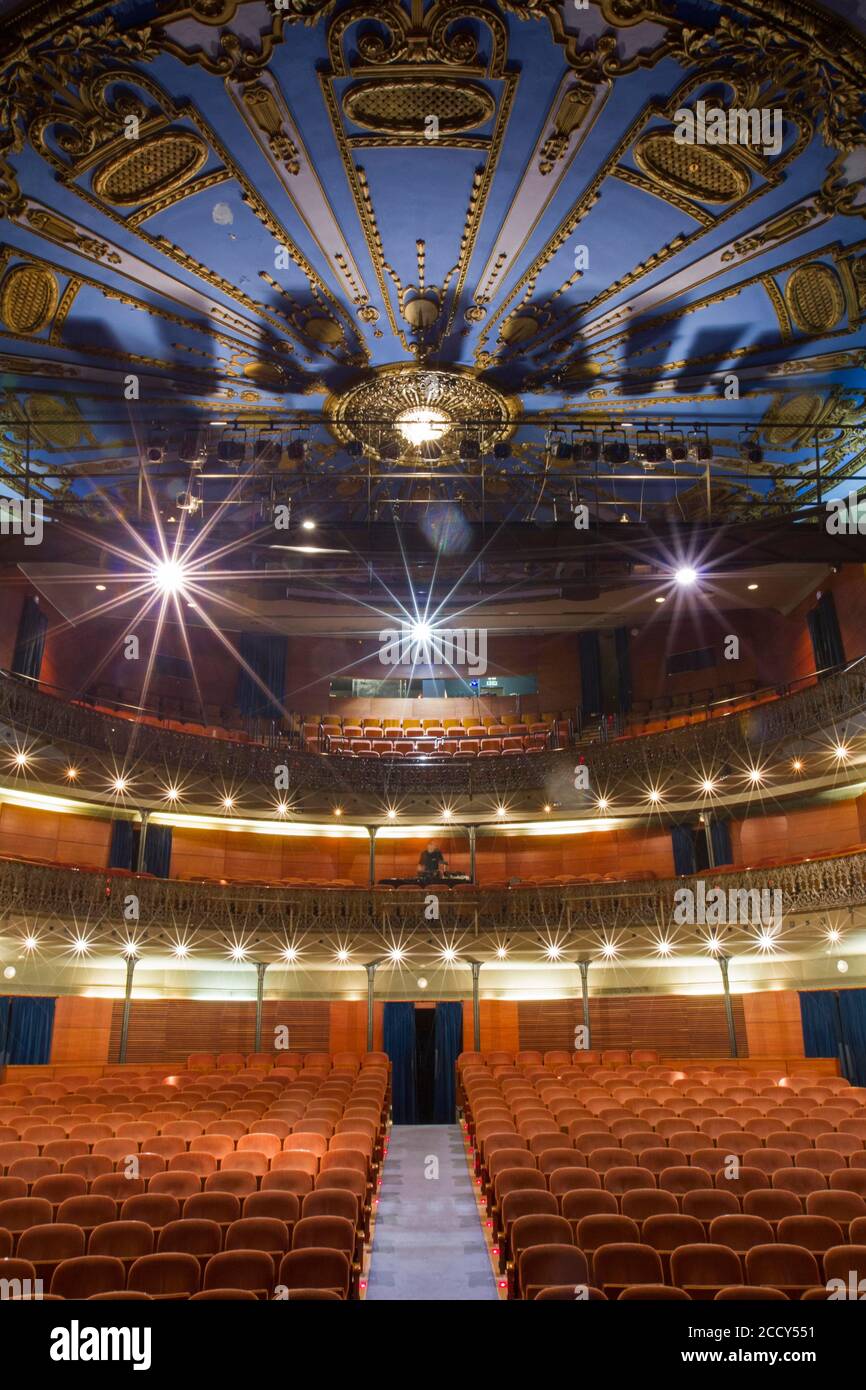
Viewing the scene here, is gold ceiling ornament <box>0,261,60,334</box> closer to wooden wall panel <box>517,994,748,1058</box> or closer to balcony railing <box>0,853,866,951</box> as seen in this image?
balcony railing <box>0,853,866,951</box>

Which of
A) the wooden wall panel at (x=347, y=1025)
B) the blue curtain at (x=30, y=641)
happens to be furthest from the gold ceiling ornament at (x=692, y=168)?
the wooden wall panel at (x=347, y=1025)

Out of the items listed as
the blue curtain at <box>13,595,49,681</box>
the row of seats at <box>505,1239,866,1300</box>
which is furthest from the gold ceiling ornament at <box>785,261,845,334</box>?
the blue curtain at <box>13,595,49,681</box>

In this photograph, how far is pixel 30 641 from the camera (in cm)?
1828

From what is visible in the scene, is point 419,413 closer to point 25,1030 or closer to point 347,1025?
point 25,1030

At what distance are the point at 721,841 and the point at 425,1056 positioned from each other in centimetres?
781

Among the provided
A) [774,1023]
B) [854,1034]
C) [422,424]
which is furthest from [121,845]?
[854,1034]

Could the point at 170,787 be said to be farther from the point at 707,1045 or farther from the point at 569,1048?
the point at 707,1045

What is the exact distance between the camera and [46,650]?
63.3 feet

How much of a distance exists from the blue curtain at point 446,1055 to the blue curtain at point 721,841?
640cm

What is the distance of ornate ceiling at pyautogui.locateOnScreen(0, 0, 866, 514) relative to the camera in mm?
7117
